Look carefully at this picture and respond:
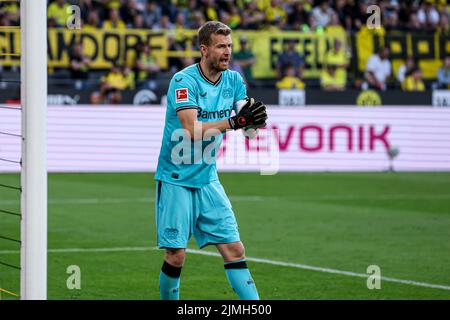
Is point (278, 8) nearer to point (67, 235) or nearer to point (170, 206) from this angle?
point (67, 235)

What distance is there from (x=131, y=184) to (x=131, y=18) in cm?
747

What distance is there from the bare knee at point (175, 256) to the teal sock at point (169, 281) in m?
0.04

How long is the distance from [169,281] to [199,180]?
791mm

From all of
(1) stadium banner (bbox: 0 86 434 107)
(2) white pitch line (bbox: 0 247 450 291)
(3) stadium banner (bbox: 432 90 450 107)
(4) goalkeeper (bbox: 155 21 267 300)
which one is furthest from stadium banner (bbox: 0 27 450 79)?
(4) goalkeeper (bbox: 155 21 267 300)

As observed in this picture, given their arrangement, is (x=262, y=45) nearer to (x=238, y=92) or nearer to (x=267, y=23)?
(x=267, y=23)

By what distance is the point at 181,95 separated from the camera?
7.61m

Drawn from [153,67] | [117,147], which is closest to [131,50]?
[153,67]

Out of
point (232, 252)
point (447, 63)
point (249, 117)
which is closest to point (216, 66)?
point (249, 117)

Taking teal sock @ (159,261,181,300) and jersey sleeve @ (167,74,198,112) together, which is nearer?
jersey sleeve @ (167,74,198,112)

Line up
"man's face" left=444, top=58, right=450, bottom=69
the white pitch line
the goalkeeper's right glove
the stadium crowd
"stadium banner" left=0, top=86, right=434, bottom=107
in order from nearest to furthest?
the goalkeeper's right glove → the white pitch line → "stadium banner" left=0, top=86, right=434, bottom=107 → the stadium crowd → "man's face" left=444, top=58, right=450, bottom=69

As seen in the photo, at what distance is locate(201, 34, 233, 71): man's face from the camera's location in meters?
7.62

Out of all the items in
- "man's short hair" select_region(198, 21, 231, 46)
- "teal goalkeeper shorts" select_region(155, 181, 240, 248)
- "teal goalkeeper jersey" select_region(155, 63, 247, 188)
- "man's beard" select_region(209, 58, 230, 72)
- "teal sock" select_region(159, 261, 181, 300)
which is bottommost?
"teal sock" select_region(159, 261, 181, 300)

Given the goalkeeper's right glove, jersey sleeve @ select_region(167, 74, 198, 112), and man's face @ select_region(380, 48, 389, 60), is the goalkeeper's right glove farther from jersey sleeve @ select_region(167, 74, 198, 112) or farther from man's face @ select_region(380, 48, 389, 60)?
man's face @ select_region(380, 48, 389, 60)

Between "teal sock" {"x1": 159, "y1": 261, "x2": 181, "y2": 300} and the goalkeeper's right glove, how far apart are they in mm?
1224
